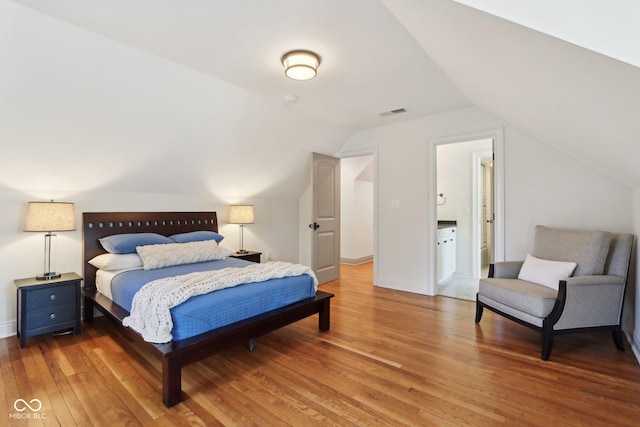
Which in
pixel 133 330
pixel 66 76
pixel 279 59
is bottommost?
pixel 133 330

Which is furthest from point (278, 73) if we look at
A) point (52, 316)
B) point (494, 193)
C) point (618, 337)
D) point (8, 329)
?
point (618, 337)

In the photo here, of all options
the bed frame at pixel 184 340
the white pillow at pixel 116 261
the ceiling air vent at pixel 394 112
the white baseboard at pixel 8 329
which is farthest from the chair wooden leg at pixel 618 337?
the white baseboard at pixel 8 329

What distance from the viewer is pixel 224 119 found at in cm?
337

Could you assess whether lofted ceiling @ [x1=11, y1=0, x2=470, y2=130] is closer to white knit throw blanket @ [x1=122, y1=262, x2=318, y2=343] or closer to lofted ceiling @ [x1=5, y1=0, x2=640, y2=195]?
lofted ceiling @ [x1=5, y1=0, x2=640, y2=195]

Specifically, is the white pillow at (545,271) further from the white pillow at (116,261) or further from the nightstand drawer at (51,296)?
the nightstand drawer at (51,296)

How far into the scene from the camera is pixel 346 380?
2084 mm

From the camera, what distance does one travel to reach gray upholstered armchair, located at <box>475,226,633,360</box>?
7.81 ft

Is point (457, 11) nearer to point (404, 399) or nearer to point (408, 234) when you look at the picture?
point (404, 399)

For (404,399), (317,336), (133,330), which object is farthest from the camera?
(317,336)

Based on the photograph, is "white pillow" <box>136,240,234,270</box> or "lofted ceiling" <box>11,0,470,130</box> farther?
"white pillow" <box>136,240,234,270</box>

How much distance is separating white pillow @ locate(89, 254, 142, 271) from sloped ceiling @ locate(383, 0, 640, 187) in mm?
3082

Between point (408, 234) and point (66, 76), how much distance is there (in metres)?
3.94

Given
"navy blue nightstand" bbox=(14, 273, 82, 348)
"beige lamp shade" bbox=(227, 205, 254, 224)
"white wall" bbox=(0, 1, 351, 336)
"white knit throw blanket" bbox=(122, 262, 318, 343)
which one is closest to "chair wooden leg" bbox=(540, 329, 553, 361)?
"white knit throw blanket" bbox=(122, 262, 318, 343)

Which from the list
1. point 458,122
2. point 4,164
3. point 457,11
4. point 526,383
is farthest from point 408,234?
point 4,164
